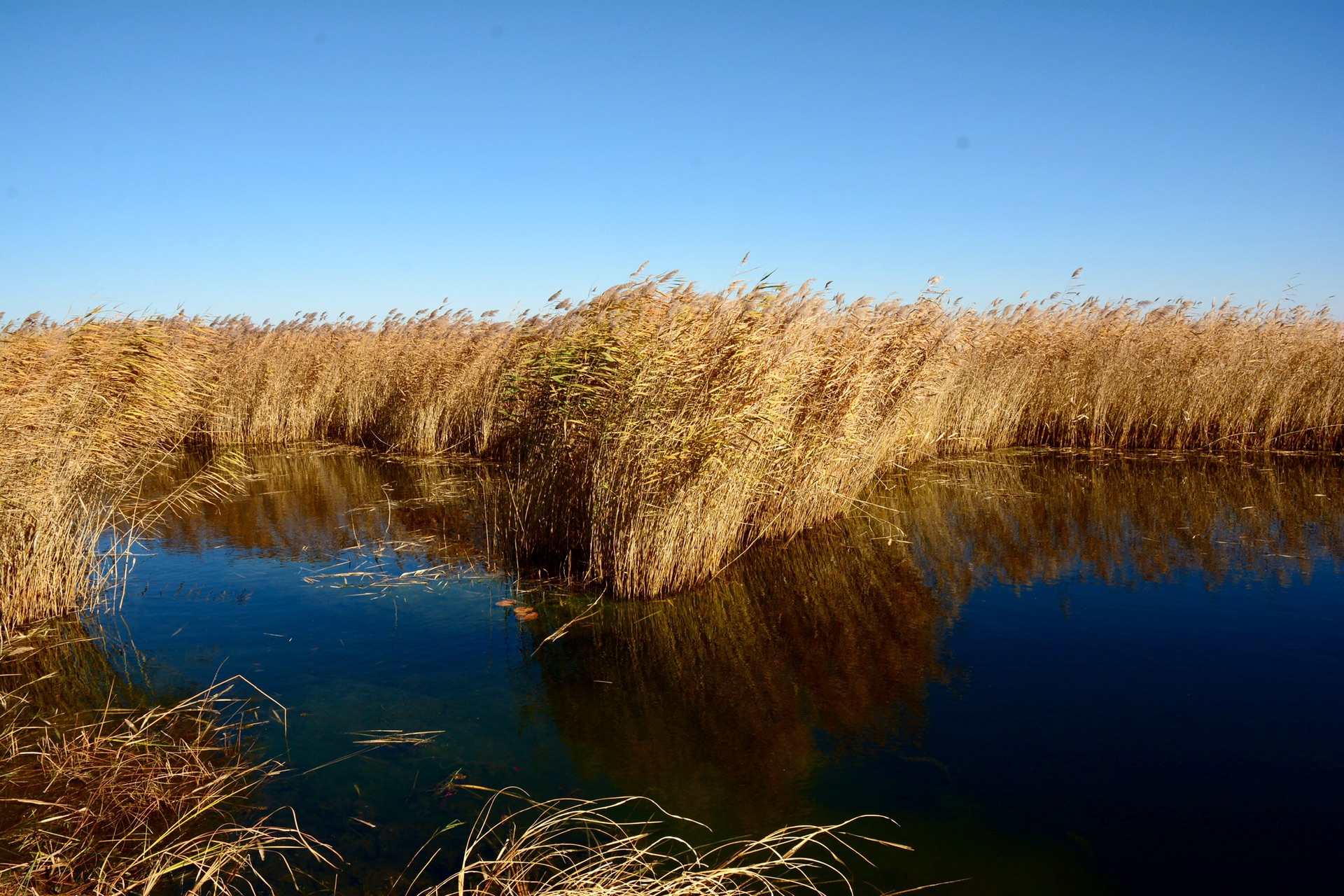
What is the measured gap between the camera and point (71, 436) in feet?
18.5

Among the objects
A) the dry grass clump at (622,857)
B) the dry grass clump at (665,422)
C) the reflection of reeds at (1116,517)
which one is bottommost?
the dry grass clump at (622,857)

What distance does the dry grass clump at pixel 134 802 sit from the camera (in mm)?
3000

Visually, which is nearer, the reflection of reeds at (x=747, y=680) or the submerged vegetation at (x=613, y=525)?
the submerged vegetation at (x=613, y=525)

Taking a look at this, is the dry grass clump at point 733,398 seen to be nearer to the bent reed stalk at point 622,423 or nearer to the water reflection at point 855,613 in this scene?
the bent reed stalk at point 622,423

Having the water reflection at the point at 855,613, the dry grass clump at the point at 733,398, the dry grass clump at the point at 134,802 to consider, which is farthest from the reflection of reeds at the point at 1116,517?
the dry grass clump at the point at 134,802

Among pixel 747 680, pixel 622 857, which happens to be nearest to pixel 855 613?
pixel 747 680

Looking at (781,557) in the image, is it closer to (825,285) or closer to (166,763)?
(825,285)

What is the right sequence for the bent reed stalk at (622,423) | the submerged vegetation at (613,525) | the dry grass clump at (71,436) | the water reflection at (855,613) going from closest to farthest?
the submerged vegetation at (613,525) < the water reflection at (855,613) < the dry grass clump at (71,436) < the bent reed stalk at (622,423)

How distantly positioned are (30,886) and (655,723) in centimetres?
259

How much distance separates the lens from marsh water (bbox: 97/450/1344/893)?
11.1 ft

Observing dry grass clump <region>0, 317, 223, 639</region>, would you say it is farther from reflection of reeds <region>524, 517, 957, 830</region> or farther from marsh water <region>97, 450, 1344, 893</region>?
reflection of reeds <region>524, 517, 957, 830</region>

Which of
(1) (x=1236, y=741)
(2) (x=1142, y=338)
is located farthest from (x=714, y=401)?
(2) (x=1142, y=338)

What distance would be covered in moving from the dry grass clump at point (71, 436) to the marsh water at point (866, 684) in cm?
61

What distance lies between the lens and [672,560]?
6.17m
